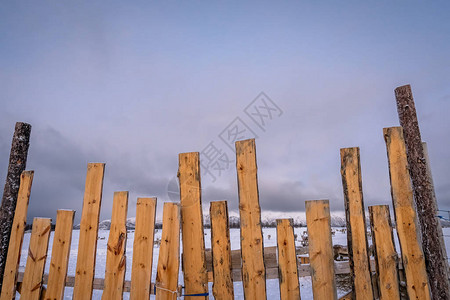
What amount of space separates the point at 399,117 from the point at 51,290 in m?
4.31

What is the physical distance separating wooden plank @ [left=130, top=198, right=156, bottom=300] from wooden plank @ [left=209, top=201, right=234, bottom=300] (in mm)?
677

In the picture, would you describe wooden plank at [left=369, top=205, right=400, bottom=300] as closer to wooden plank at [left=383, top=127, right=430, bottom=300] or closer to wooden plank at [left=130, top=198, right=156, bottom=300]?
wooden plank at [left=383, top=127, right=430, bottom=300]

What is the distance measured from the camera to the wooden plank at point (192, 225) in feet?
9.64

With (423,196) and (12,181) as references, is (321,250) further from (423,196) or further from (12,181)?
(12,181)

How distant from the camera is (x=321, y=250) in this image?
2.78 m

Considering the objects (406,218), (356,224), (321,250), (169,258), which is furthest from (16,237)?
(406,218)

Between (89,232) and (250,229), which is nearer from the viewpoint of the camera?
(250,229)

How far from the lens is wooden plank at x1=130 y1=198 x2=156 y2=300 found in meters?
3.01

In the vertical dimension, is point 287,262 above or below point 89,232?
below

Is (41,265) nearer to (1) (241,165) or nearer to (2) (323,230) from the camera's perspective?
(1) (241,165)

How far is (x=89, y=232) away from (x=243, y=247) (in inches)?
68.0

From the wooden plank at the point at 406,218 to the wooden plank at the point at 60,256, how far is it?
3.52 metres

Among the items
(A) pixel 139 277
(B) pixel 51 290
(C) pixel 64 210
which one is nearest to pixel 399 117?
(A) pixel 139 277

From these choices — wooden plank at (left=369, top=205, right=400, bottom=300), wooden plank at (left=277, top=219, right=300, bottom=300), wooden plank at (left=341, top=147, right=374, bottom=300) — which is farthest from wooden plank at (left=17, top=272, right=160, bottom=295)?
wooden plank at (left=369, top=205, right=400, bottom=300)
